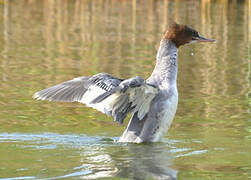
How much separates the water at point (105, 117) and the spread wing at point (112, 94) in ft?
1.37

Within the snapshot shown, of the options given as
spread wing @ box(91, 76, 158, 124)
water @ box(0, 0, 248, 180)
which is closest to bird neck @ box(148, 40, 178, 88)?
spread wing @ box(91, 76, 158, 124)

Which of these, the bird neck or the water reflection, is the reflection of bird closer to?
the bird neck

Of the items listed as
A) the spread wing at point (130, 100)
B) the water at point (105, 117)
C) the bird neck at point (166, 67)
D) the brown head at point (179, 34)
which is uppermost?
the brown head at point (179, 34)

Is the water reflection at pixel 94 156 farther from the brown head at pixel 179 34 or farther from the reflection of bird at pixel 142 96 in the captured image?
the brown head at pixel 179 34

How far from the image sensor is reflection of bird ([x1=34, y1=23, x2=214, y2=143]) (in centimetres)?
709

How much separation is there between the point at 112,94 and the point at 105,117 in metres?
1.99

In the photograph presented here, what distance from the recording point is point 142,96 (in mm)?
7188

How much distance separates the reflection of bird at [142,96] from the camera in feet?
23.2

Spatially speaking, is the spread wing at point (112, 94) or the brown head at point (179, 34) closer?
the spread wing at point (112, 94)

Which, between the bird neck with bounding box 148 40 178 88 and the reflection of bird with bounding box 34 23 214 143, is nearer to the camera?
the reflection of bird with bounding box 34 23 214 143

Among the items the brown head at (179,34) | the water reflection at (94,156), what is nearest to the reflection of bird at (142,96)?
the brown head at (179,34)

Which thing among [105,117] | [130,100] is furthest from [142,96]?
[105,117]

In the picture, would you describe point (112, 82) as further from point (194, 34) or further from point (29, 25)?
point (29, 25)

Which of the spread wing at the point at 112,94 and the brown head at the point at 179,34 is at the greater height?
the brown head at the point at 179,34
